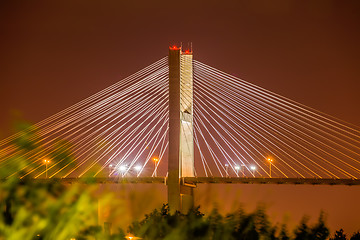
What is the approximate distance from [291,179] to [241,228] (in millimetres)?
16618

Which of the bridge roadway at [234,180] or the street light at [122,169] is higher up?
the street light at [122,169]

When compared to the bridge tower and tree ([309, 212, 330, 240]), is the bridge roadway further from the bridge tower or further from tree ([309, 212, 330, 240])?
tree ([309, 212, 330, 240])

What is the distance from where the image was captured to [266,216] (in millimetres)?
4566

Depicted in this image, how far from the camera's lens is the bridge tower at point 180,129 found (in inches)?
814

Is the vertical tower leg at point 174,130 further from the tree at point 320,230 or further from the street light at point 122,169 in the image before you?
the tree at point 320,230

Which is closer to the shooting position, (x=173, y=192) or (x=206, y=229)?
(x=206, y=229)

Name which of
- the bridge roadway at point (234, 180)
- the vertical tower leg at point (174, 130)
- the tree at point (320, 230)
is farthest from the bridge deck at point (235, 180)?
the tree at point (320, 230)

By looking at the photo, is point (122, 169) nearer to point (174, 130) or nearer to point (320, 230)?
point (174, 130)

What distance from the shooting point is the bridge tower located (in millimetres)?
→ 20672

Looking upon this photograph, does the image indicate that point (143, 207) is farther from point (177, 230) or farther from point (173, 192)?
point (173, 192)

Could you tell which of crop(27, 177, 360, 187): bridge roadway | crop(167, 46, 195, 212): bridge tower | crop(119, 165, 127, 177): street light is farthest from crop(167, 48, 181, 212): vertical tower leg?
crop(119, 165, 127, 177): street light

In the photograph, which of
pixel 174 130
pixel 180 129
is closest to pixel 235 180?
pixel 180 129

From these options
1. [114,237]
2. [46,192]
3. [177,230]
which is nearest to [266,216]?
[177,230]

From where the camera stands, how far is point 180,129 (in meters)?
21.4
